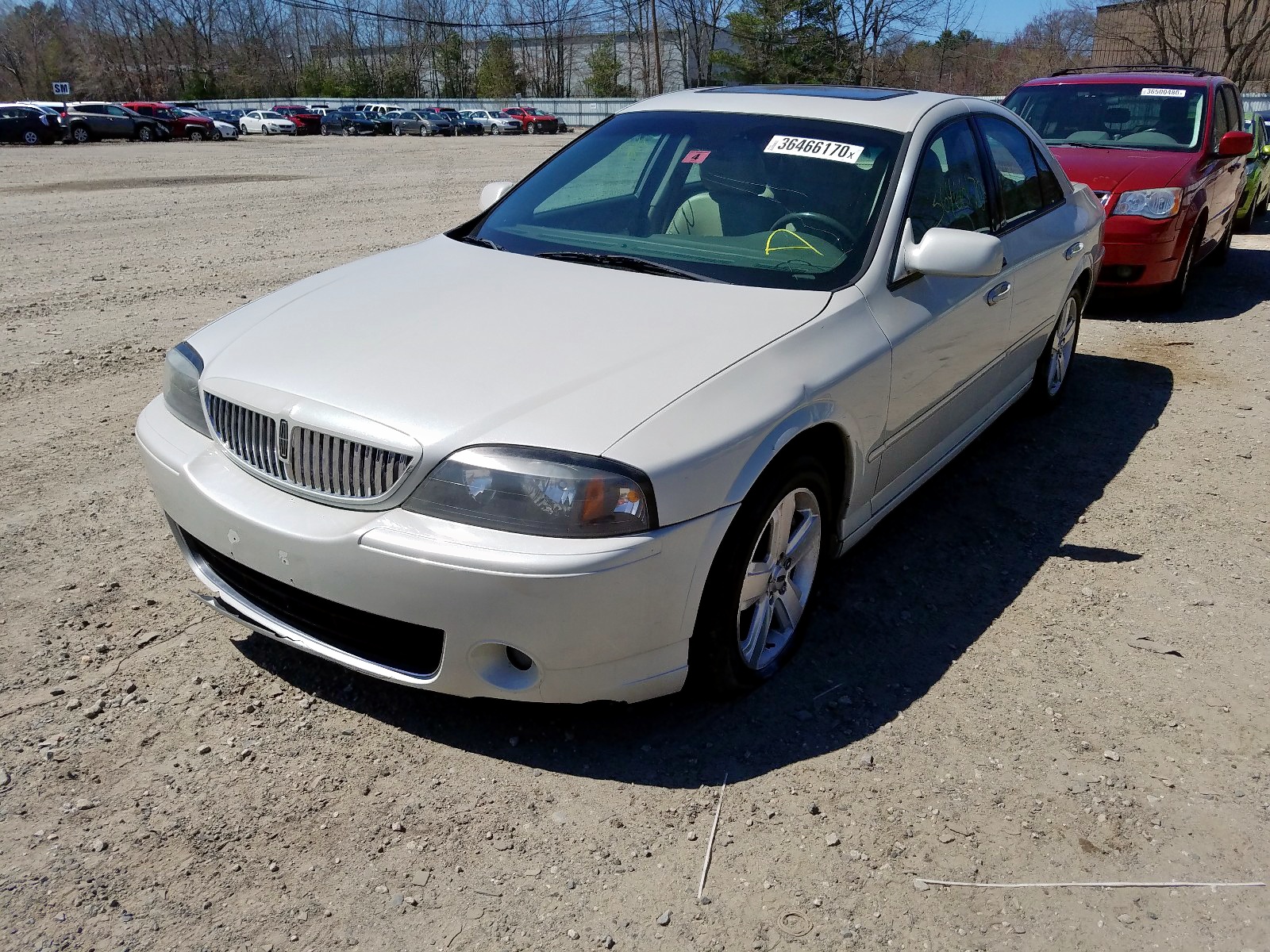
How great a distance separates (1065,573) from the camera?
13.0 feet

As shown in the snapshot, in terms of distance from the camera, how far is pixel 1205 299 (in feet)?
29.2

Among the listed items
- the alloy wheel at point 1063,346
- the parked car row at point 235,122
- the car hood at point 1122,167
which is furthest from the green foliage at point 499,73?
the alloy wheel at point 1063,346

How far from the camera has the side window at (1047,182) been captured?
16.3 ft

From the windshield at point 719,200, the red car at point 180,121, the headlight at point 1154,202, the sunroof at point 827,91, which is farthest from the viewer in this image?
the red car at point 180,121

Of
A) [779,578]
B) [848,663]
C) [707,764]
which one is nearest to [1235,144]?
[848,663]

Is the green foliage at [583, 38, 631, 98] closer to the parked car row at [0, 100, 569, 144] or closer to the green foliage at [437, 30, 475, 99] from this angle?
the parked car row at [0, 100, 569, 144]

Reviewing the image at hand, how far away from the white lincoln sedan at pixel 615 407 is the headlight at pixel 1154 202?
4.25m

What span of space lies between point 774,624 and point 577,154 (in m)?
2.24

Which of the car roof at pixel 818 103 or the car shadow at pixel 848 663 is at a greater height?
the car roof at pixel 818 103

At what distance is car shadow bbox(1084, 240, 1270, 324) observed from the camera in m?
8.22

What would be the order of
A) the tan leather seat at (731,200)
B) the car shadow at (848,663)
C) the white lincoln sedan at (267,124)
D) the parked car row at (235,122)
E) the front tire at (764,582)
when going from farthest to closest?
the white lincoln sedan at (267,124) → the parked car row at (235,122) → the tan leather seat at (731,200) → the car shadow at (848,663) → the front tire at (764,582)

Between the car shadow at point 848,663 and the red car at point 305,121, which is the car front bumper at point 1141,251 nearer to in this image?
the car shadow at point 848,663

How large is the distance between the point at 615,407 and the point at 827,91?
2278 mm

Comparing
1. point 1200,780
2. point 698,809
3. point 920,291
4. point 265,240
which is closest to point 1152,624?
point 1200,780
